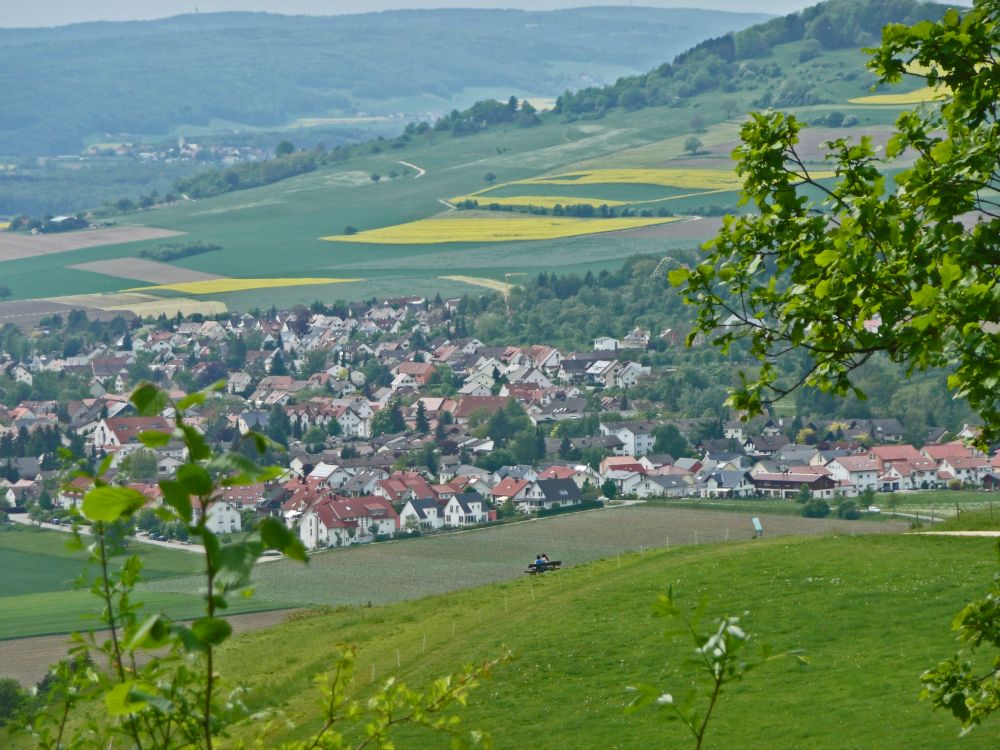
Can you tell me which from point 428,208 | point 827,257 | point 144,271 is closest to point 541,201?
point 428,208

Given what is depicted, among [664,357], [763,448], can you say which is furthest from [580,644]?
[664,357]

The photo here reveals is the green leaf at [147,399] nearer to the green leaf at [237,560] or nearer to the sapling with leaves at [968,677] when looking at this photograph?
the green leaf at [237,560]

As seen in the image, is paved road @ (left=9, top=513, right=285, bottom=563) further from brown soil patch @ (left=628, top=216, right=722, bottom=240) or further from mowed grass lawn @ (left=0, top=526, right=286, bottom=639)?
brown soil patch @ (left=628, top=216, right=722, bottom=240)

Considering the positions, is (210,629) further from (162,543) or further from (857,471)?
(857,471)

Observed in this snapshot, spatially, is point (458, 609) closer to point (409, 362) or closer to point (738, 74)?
point (409, 362)

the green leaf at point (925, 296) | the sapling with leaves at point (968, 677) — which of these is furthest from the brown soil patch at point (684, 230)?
the green leaf at point (925, 296)

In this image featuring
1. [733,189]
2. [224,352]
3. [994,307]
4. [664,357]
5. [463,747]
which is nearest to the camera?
[463,747]

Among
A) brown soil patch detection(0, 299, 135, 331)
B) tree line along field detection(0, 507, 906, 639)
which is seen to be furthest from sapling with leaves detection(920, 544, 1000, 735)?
brown soil patch detection(0, 299, 135, 331)
